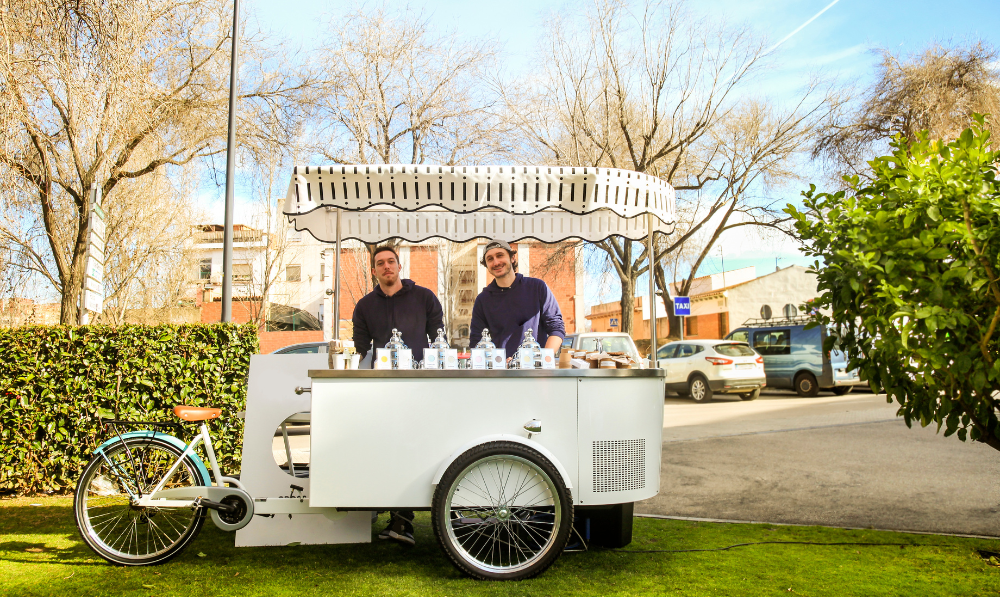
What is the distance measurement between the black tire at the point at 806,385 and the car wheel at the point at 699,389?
2835 millimetres

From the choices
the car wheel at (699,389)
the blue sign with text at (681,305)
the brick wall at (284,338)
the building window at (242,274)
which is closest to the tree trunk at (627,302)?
the blue sign with text at (681,305)

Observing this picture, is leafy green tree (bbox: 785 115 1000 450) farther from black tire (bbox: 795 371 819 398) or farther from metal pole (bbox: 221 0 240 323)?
black tire (bbox: 795 371 819 398)

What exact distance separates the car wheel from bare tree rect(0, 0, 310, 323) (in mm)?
11709

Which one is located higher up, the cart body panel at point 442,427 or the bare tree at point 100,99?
the bare tree at point 100,99

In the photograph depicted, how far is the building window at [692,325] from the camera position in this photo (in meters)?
40.4

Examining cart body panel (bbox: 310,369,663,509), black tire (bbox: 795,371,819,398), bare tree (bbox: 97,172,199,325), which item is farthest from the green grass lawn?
black tire (bbox: 795,371,819,398)

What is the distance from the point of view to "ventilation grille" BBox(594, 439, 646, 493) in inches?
156

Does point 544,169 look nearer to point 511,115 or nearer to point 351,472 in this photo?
point 351,472

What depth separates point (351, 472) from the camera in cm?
383

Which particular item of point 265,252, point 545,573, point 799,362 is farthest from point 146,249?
point 545,573

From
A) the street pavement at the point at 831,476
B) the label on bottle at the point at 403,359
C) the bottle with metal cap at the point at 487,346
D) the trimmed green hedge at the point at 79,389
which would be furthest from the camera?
the trimmed green hedge at the point at 79,389

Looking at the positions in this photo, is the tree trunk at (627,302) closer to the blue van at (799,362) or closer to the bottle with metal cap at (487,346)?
the blue van at (799,362)

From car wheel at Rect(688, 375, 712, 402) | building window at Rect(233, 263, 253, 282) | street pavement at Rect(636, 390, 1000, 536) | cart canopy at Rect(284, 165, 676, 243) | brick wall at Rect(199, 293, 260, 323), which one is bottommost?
street pavement at Rect(636, 390, 1000, 536)

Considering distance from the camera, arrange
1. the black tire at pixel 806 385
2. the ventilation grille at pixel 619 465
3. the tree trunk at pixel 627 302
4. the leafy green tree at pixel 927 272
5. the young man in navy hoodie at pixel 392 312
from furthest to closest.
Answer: the tree trunk at pixel 627 302 → the black tire at pixel 806 385 → the young man in navy hoodie at pixel 392 312 → the ventilation grille at pixel 619 465 → the leafy green tree at pixel 927 272
